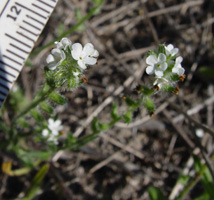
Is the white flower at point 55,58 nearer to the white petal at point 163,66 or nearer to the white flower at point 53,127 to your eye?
the white petal at point 163,66

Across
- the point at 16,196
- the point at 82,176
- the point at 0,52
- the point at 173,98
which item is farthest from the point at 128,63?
the point at 16,196

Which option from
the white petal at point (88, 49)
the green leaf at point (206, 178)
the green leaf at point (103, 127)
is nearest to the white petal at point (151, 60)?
the white petal at point (88, 49)

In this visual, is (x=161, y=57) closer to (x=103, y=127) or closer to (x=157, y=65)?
(x=157, y=65)

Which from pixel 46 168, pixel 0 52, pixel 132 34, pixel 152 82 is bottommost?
pixel 46 168

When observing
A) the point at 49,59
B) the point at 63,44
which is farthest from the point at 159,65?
the point at 49,59

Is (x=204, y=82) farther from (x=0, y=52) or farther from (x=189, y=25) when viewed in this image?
(x=0, y=52)

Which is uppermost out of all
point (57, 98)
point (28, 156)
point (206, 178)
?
point (57, 98)
